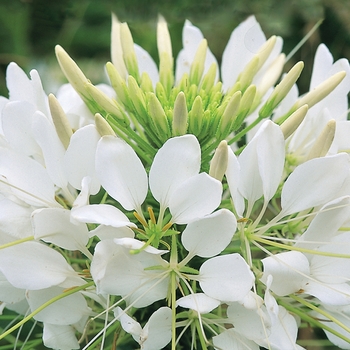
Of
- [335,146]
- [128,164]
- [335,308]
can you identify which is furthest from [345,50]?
[128,164]

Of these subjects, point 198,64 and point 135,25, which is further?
point 135,25

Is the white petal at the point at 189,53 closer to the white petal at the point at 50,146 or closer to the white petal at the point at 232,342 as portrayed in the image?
the white petal at the point at 50,146

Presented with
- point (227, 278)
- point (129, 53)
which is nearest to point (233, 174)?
point (227, 278)

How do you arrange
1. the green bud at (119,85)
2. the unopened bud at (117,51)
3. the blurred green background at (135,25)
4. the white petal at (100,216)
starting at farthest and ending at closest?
the blurred green background at (135,25) < the unopened bud at (117,51) < the green bud at (119,85) < the white petal at (100,216)

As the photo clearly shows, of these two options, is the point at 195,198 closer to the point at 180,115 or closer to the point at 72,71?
the point at 180,115

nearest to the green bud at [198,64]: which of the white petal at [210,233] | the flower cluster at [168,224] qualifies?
the flower cluster at [168,224]

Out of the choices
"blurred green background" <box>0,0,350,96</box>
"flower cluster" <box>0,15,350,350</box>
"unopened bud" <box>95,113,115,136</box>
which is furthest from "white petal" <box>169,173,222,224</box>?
"blurred green background" <box>0,0,350,96</box>

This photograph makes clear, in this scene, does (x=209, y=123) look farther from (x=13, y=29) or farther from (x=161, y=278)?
(x=13, y=29)
